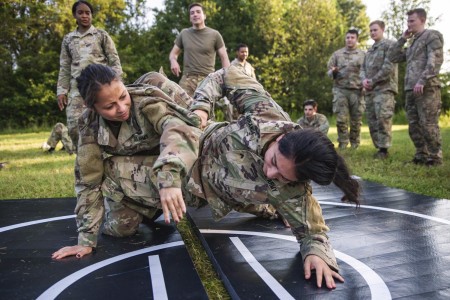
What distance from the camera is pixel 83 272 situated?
217cm

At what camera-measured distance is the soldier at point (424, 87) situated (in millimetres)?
5008

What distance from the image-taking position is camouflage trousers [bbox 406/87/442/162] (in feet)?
16.5

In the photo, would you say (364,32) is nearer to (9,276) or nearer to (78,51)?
(78,51)

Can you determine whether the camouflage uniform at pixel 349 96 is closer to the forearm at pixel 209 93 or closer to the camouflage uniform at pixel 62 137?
the forearm at pixel 209 93

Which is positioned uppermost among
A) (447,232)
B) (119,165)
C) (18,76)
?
(18,76)

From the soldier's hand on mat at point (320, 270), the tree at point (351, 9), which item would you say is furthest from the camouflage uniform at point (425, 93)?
the tree at point (351, 9)

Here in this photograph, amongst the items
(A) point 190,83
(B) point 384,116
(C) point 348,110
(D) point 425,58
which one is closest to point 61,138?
(A) point 190,83

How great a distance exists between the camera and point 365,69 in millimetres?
6426

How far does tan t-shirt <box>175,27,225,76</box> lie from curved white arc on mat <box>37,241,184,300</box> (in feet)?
11.4

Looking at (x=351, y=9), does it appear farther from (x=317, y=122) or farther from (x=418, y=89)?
(x=418, y=89)

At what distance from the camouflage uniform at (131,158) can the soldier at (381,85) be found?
398cm

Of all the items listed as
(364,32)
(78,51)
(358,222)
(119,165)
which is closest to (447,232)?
(358,222)

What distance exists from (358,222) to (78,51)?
3596 mm

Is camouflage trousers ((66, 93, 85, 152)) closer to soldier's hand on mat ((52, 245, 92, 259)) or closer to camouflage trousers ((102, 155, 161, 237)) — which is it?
camouflage trousers ((102, 155, 161, 237))
